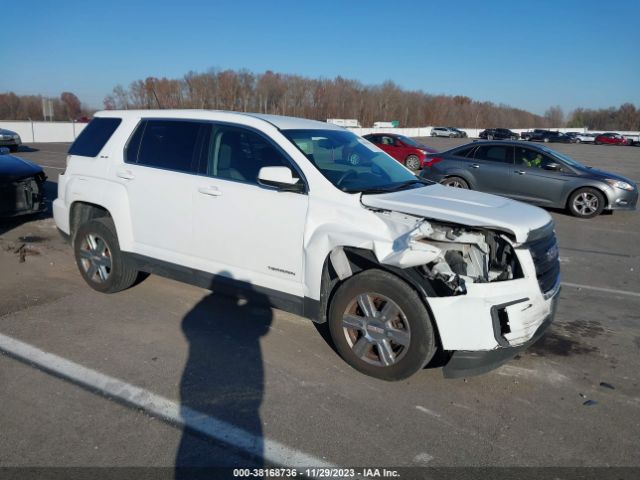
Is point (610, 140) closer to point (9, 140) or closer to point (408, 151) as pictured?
point (408, 151)

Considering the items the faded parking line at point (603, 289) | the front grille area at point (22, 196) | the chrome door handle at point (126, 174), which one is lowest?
the faded parking line at point (603, 289)

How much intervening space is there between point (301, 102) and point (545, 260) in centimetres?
9827

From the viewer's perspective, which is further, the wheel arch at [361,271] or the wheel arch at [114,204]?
the wheel arch at [114,204]

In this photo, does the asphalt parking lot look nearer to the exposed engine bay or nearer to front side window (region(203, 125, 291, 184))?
the exposed engine bay

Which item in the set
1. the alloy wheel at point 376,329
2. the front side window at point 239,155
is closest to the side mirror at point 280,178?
the front side window at point 239,155

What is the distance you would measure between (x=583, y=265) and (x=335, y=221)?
502cm

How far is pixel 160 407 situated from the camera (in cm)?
334

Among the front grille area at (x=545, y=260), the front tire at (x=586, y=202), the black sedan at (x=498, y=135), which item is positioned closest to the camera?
the front grille area at (x=545, y=260)

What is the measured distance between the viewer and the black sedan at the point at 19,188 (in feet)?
25.4

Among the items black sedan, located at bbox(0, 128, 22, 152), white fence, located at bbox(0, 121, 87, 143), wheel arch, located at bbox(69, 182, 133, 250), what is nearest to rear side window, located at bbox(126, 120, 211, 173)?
wheel arch, located at bbox(69, 182, 133, 250)

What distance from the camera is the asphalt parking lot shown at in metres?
2.96

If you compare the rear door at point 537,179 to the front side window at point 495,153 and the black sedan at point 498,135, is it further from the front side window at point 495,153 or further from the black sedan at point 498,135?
the black sedan at point 498,135

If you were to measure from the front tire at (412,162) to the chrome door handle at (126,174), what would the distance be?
1616 cm

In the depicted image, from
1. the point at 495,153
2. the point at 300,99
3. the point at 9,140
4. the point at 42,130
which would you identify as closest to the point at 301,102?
the point at 300,99
